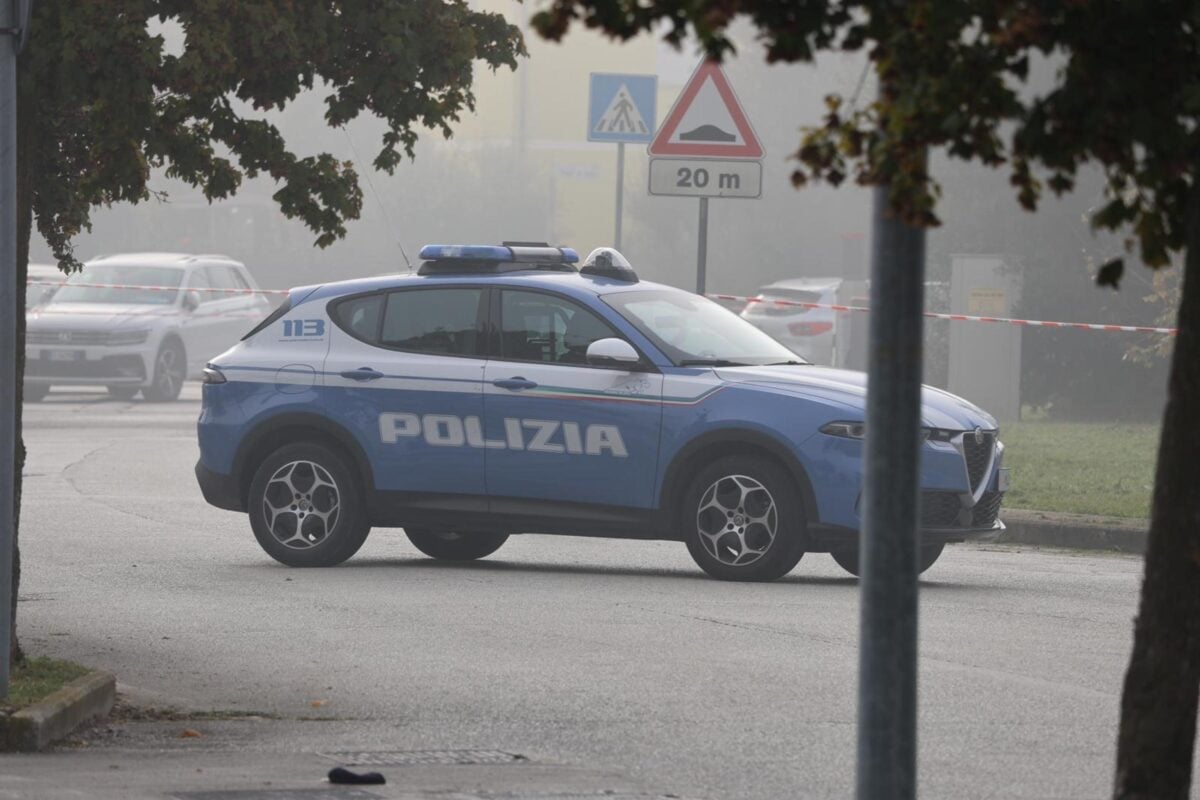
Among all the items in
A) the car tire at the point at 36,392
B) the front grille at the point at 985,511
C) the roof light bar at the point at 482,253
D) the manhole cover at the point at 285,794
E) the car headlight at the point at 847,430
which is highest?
the roof light bar at the point at 482,253

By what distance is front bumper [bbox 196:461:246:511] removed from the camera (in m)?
12.9

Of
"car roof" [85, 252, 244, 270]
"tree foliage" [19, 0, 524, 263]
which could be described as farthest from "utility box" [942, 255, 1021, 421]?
"tree foliage" [19, 0, 524, 263]

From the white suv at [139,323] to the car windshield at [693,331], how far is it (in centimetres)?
1627

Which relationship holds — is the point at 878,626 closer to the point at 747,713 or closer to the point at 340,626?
the point at 747,713

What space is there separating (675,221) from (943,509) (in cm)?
3955

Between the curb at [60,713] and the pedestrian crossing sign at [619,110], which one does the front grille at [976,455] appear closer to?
the curb at [60,713]

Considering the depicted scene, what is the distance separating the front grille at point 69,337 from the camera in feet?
92.5

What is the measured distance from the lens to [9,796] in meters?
6.28

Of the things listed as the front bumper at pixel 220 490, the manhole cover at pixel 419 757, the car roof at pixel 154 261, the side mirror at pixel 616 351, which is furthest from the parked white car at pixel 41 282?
the manhole cover at pixel 419 757

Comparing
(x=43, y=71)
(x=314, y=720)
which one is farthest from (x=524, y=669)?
(x=43, y=71)

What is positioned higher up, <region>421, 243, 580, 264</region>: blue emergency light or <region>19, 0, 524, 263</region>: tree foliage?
<region>19, 0, 524, 263</region>: tree foliage

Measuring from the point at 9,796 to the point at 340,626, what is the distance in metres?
4.02

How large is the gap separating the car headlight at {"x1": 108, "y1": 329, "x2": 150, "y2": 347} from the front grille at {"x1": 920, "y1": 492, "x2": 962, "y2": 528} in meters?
18.4

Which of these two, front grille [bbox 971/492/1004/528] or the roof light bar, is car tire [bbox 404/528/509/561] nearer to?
the roof light bar
